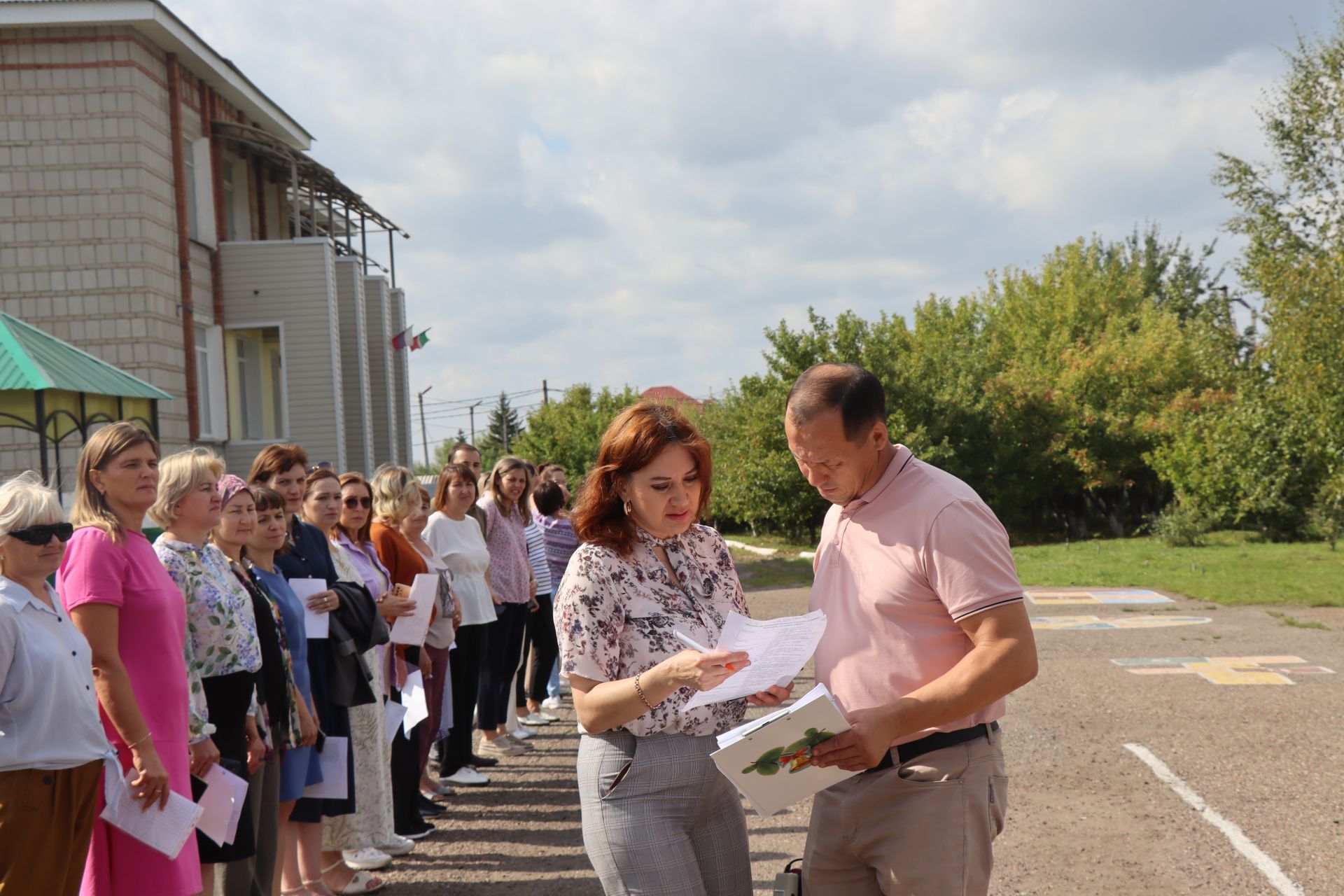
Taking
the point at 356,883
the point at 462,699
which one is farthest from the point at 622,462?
the point at 462,699

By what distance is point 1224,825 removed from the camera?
6820 millimetres

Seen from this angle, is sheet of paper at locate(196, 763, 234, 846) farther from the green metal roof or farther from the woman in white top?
the green metal roof

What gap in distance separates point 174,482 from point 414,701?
9.24 feet

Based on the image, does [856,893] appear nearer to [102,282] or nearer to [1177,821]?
[1177,821]

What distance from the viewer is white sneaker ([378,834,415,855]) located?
6710mm

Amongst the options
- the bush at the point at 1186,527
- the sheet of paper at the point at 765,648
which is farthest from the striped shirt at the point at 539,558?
the bush at the point at 1186,527

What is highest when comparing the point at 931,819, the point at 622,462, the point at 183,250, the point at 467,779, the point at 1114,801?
the point at 183,250

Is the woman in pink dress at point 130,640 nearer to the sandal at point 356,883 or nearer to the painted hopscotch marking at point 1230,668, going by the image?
the sandal at point 356,883

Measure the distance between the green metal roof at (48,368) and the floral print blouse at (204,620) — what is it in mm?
6436

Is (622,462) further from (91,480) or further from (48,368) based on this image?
(48,368)

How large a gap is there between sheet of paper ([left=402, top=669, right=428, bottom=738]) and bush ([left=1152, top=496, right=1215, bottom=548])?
2597 cm

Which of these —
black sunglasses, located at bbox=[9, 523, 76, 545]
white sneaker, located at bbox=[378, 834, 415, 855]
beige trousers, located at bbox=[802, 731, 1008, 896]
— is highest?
black sunglasses, located at bbox=[9, 523, 76, 545]

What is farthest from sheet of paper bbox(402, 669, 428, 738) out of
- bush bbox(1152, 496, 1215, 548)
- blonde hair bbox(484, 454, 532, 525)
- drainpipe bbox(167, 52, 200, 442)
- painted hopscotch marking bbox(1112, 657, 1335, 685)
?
bush bbox(1152, 496, 1215, 548)

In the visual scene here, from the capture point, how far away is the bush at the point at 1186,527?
29.0 meters
